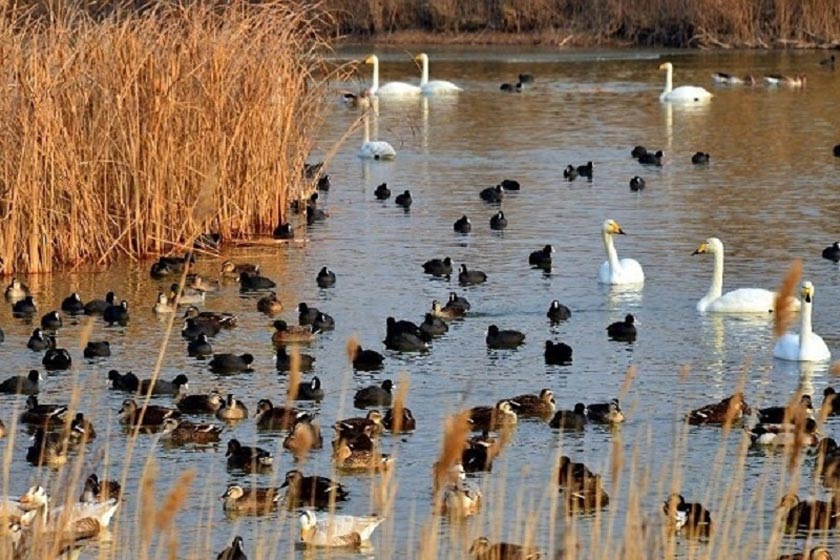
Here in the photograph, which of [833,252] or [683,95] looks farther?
[683,95]

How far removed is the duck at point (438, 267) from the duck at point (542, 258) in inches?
33.4

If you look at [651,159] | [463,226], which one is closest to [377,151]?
[651,159]

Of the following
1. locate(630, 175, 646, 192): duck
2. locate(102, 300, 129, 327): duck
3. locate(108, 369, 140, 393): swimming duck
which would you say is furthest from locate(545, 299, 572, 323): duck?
locate(630, 175, 646, 192): duck

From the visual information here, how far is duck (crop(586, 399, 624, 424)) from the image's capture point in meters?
11.0

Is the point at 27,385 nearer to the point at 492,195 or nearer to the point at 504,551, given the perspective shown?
the point at 504,551

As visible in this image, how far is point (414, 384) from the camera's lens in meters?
12.4

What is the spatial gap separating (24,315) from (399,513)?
245 inches

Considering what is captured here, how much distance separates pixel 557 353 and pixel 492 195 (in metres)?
8.70

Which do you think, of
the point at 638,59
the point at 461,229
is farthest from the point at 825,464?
the point at 638,59

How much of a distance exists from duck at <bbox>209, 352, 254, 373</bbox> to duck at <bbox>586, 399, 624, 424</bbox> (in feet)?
9.56

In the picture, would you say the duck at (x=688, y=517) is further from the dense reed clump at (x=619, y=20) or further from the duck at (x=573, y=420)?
the dense reed clump at (x=619, y=20)

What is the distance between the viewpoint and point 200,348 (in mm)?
13430

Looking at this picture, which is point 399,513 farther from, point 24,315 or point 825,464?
point 24,315

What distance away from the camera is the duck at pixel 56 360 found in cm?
1280
